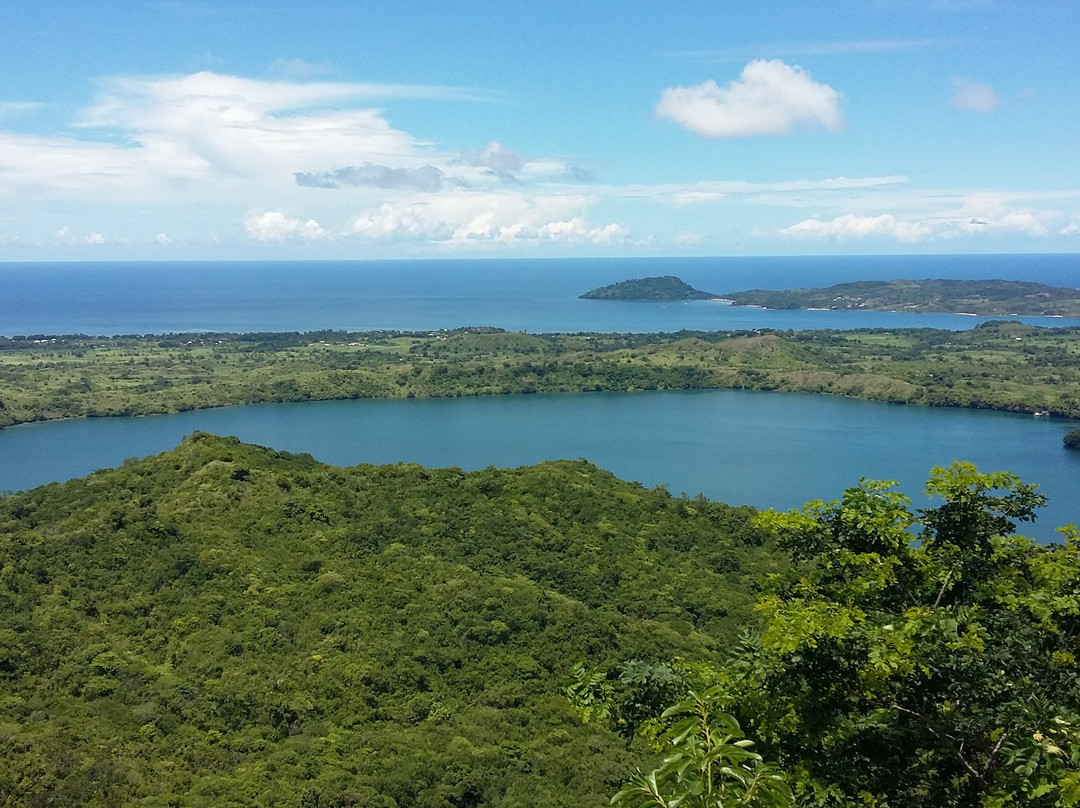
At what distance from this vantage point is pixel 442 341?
5300 inches

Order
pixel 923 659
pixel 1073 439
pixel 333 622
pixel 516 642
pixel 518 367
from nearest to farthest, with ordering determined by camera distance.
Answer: pixel 923 659 < pixel 516 642 < pixel 333 622 < pixel 1073 439 < pixel 518 367

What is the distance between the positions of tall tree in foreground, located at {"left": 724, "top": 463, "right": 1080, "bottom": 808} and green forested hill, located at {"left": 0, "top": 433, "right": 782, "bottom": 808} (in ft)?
30.1

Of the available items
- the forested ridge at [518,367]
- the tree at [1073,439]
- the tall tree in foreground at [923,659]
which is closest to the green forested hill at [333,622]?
the tall tree in foreground at [923,659]

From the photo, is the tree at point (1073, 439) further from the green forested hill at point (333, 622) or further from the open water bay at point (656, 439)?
the green forested hill at point (333, 622)

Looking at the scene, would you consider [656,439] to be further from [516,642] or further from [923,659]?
[923,659]

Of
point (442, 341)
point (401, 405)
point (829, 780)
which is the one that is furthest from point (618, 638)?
point (442, 341)

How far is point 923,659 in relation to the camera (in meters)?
6.64

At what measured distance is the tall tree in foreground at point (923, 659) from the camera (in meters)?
6.29

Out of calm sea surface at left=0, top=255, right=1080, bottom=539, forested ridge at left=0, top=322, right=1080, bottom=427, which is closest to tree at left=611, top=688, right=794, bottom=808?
calm sea surface at left=0, top=255, right=1080, bottom=539

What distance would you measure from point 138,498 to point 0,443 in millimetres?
54787

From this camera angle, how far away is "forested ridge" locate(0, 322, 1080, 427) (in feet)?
305

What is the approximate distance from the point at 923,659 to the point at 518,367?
346 ft

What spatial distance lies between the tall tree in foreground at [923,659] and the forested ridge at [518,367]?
91742 mm

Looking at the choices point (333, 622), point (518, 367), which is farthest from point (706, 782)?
point (518, 367)
